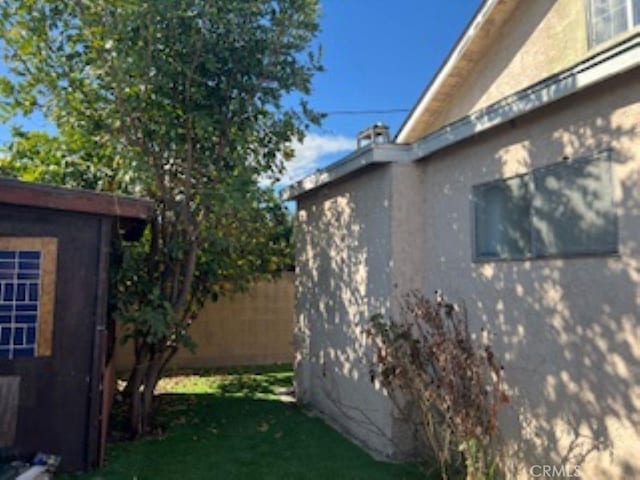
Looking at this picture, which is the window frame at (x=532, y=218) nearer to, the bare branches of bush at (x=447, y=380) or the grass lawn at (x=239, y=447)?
the bare branches of bush at (x=447, y=380)

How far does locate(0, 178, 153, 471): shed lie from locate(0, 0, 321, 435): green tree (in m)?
1.35

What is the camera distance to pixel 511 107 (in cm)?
598

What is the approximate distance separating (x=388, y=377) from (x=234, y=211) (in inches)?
165

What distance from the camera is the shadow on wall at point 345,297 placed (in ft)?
26.3

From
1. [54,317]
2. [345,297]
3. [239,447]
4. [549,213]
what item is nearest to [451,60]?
[549,213]

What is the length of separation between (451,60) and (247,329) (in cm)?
948

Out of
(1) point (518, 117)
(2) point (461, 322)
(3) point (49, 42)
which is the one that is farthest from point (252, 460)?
(3) point (49, 42)

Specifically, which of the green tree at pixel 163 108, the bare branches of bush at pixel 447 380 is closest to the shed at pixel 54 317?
the green tree at pixel 163 108

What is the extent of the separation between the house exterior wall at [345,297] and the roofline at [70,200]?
337cm

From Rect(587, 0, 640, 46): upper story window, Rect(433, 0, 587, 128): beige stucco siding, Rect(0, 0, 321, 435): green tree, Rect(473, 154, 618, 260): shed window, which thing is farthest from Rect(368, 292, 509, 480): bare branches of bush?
Rect(587, 0, 640, 46): upper story window

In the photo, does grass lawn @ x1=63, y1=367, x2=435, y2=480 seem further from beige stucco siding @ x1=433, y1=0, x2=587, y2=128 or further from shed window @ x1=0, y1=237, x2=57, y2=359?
beige stucco siding @ x1=433, y1=0, x2=587, y2=128

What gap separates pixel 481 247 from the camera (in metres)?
6.77

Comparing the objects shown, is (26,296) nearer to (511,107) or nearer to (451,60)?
(511,107)

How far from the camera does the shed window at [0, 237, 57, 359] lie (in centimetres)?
667
